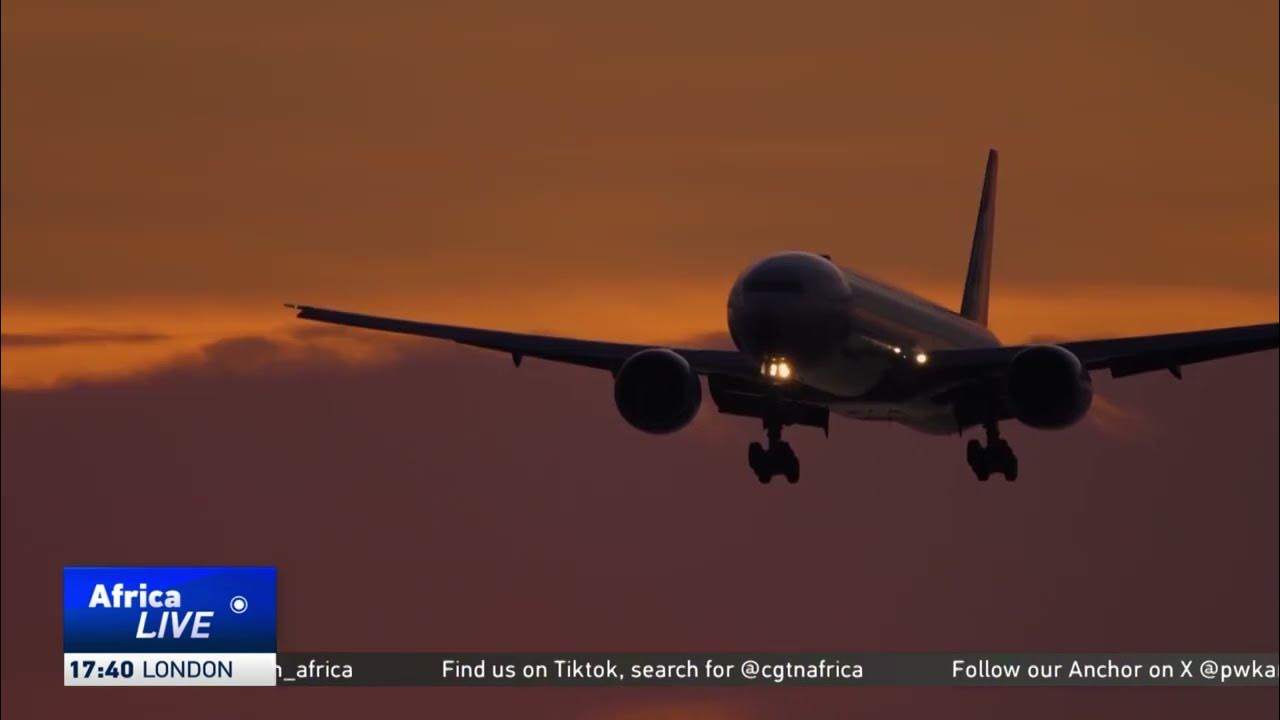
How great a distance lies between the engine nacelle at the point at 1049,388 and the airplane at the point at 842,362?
0.09 feet

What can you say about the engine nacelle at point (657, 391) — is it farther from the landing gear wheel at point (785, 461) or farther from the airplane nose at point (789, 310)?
the landing gear wheel at point (785, 461)

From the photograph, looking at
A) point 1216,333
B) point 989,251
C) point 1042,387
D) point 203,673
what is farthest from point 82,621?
point 989,251

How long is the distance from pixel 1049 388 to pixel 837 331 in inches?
270

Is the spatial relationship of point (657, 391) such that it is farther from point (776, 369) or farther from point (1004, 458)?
point (1004, 458)

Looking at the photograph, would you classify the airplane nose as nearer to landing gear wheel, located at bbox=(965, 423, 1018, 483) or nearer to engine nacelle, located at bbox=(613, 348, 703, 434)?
engine nacelle, located at bbox=(613, 348, 703, 434)

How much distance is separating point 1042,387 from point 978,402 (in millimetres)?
4339

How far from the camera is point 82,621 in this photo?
A: 78.2 m

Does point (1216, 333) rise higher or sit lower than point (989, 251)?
lower

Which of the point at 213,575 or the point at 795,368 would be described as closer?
the point at 795,368

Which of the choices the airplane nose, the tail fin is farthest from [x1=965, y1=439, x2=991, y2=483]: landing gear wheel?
the tail fin

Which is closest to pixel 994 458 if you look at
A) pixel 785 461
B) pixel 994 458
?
pixel 994 458

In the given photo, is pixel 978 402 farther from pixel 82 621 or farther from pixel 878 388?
pixel 82 621

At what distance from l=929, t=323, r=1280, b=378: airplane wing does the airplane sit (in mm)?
40

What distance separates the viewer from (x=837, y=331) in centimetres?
7119
